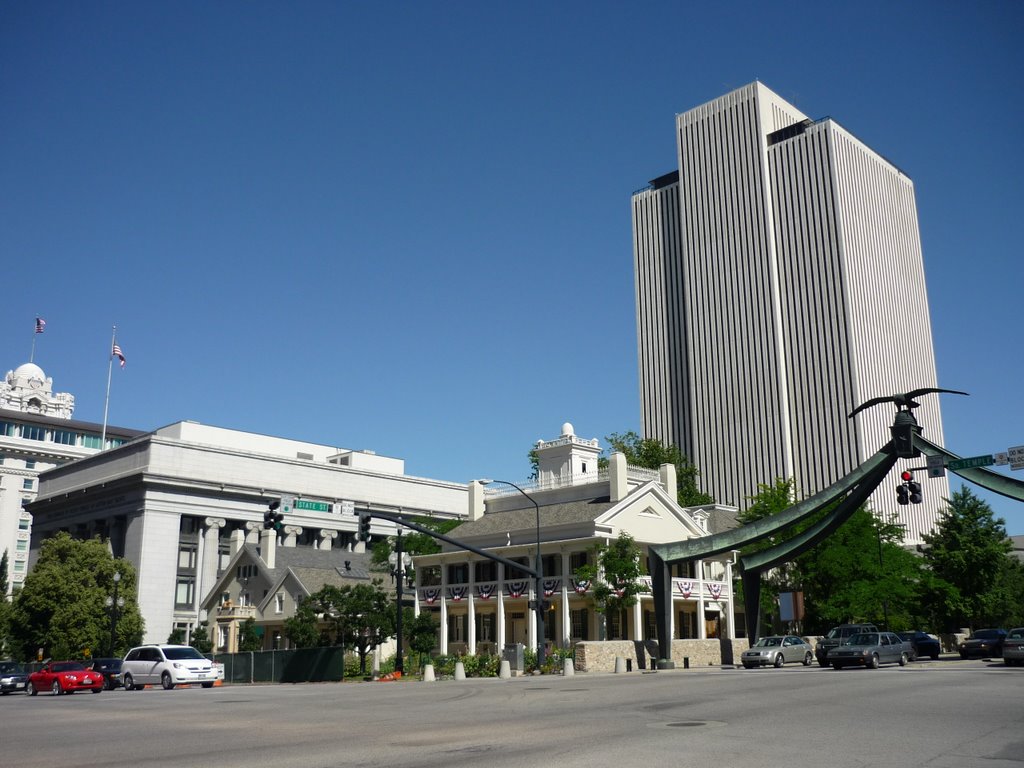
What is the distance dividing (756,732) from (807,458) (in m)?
116

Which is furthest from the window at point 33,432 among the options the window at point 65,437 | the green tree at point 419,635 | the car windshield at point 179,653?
the car windshield at point 179,653

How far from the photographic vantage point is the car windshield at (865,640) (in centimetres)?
3856

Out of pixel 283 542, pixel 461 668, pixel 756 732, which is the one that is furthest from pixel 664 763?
pixel 283 542

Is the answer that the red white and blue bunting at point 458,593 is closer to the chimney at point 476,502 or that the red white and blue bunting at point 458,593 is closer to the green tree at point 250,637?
the chimney at point 476,502

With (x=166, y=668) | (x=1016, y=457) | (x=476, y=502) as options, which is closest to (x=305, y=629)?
(x=166, y=668)

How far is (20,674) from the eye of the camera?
45.0m

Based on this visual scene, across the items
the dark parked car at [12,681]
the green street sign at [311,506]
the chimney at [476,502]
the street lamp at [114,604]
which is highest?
the chimney at [476,502]

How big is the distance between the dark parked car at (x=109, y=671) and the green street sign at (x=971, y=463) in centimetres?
3755

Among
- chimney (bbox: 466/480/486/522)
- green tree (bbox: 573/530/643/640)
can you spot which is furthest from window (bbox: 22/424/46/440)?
green tree (bbox: 573/530/643/640)

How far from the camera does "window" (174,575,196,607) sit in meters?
92.3

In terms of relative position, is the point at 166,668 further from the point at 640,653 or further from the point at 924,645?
the point at 924,645

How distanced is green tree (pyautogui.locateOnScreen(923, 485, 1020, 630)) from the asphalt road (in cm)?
4464

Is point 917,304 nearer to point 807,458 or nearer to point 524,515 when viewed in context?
point 807,458

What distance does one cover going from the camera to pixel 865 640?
127 feet
